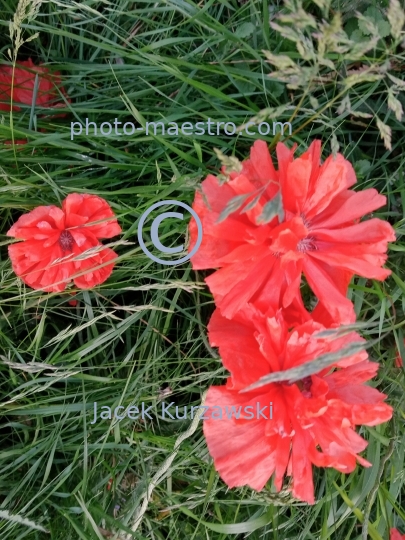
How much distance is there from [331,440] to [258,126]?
0.58m

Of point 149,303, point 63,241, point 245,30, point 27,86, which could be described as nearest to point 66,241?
point 63,241

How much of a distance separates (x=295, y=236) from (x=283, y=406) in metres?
0.24

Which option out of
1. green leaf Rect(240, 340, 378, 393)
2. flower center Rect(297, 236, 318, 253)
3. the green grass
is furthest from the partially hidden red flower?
green leaf Rect(240, 340, 378, 393)

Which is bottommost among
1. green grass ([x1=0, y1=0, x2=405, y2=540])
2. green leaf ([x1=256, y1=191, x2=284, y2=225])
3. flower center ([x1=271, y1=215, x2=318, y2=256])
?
green grass ([x1=0, y1=0, x2=405, y2=540])

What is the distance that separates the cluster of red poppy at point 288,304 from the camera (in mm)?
716

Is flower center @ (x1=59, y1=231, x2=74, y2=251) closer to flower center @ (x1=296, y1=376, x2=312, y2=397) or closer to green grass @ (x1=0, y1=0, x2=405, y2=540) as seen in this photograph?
green grass @ (x1=0, y1=0, x2=405, y2=540)

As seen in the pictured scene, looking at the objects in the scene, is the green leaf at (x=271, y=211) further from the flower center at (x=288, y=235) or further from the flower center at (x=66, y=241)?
the flower center at (x=66, y=241)

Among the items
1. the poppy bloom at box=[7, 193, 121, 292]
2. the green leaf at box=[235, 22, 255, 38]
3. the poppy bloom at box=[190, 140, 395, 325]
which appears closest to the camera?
the poppy bloom at box=[190, 140, 395, 325]

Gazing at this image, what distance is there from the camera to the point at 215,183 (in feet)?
2.49

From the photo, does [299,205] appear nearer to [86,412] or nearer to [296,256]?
[296,256]

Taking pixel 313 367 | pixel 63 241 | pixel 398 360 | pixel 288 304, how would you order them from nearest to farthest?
pixel 313 367, pixel 288 304, pixel 63 241, pixel 398 360

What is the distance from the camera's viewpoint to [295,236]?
0.68 metres

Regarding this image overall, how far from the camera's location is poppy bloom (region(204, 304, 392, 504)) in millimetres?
725

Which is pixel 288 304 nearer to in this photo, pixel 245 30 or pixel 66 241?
pixel 66 241
